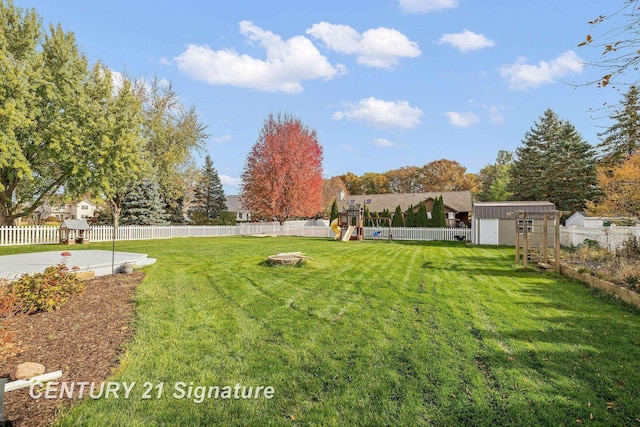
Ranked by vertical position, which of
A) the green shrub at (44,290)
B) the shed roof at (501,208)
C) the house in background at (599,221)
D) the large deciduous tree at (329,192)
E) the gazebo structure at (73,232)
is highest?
the large deciduous tree at (329,192)

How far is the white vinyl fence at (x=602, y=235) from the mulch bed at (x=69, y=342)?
14198 mm

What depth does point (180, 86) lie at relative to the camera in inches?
1164

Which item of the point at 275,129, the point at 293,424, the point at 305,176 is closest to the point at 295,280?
the point at 293,424

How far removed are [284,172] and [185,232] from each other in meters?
8.84

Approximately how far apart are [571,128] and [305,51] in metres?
32.1

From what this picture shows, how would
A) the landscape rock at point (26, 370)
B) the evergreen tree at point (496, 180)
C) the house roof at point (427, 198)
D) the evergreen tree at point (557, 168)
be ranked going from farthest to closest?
the evergreen tree at point (496, 180), the house roof at point (427, 198), the evergreen tree at point (557, 168), the landscape rock at point (26, 370)

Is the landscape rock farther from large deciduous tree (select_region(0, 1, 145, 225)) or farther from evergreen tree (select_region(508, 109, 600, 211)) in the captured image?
evergreen tree (select_region(508, 109, 600, 211))

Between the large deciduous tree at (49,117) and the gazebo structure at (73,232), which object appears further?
the gazebo structure at (73,232)

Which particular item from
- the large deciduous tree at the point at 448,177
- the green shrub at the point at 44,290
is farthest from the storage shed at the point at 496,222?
the large deciduous tree at the point at 448,177

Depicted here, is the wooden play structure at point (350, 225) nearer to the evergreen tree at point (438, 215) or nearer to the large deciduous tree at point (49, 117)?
the evergreen tree at point (438, 215)

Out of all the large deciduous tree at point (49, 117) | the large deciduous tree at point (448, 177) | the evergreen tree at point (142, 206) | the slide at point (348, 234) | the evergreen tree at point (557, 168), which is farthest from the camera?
the large deciduous tree at point (448, 177)

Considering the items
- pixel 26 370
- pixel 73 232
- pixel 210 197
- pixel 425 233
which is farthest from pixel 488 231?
pixel 210 197

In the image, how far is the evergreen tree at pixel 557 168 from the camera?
101 ft

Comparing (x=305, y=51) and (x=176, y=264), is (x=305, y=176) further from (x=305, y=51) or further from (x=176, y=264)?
(x=176, y=264)
